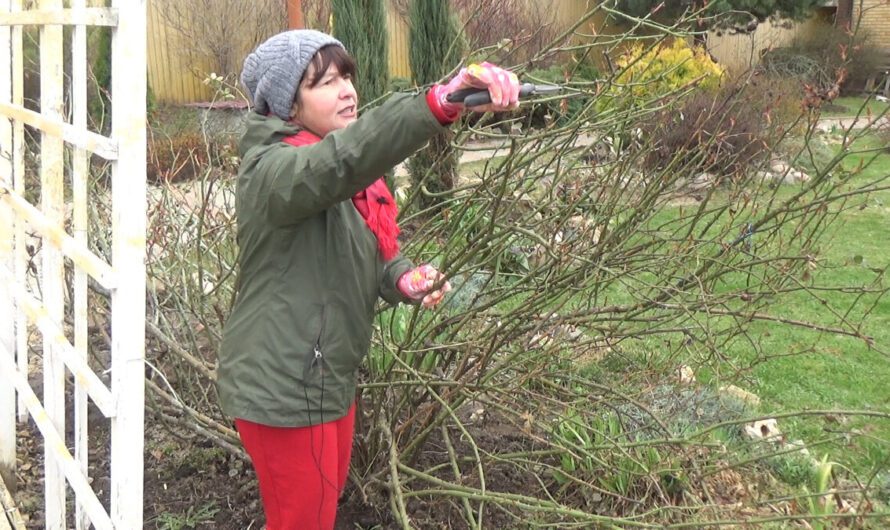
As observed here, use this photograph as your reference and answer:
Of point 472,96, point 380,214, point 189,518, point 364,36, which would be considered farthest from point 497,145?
point 472,96

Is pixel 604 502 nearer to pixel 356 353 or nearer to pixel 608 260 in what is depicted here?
pixel 608 260

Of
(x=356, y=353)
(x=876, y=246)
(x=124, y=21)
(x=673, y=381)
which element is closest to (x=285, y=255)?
(x=356, y=353)

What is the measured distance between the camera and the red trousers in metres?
2.07

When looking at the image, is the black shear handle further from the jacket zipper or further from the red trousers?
the red trousers

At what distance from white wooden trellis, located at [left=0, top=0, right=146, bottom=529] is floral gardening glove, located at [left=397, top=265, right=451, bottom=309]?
648 millimetres

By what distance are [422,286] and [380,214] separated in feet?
0.70

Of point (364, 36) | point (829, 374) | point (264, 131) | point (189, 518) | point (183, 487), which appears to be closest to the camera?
point (264, 131)

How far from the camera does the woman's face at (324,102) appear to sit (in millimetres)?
1988

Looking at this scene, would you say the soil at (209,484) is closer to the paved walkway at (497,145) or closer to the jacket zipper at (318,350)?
the jacket zipper at (318,350)

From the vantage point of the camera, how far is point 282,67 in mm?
1959

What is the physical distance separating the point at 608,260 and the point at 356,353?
96 centimetres

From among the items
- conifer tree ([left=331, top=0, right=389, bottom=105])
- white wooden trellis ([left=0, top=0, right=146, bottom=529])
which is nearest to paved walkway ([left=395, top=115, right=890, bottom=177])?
conifer tree ([left=331, top=0, right=389, bottom=105])

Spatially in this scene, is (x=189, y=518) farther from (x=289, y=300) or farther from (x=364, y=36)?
(x=364, y=36)

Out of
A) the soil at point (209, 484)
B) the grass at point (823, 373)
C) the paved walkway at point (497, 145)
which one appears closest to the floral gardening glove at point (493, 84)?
the paved walkway at point (497, 145)
